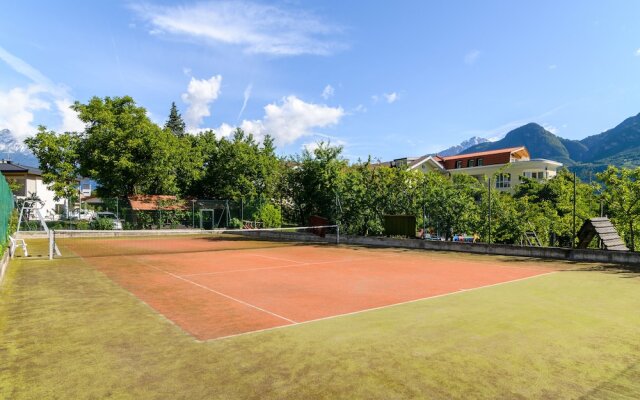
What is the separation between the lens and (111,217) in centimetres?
3102

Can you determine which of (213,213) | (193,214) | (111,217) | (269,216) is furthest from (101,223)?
(269,216)

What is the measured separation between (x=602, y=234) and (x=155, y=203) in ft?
103

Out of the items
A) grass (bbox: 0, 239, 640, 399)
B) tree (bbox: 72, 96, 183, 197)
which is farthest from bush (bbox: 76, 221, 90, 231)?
grass (bbox: 0, 239, 640, 399)

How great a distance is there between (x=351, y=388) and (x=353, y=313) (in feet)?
10.3

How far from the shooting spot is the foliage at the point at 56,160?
36781 millimetres

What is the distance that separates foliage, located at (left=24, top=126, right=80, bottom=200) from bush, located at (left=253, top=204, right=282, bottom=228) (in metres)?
18.4

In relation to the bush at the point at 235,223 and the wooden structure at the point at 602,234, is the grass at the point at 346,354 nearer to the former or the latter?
the wooden structure at the point at 602,234

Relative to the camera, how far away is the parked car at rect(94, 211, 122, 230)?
30.6 meters

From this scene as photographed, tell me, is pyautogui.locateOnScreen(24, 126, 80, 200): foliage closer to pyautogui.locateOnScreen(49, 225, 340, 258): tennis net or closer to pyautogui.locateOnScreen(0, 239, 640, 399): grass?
pyautogui.locateOnScreen(49, 225, 340, 258): tennis net

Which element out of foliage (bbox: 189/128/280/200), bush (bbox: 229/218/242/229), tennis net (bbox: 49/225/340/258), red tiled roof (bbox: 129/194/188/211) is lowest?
tennis net (bbox: 49/225/340/258)

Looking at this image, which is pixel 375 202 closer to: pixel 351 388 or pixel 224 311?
pixel 224 311

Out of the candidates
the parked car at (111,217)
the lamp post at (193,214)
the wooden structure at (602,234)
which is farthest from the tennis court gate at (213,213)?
the wooden structure at (602,234)

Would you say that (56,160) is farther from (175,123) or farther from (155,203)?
(175,123)

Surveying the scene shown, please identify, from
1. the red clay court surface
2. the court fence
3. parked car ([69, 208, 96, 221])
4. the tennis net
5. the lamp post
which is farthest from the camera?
the lamp post
